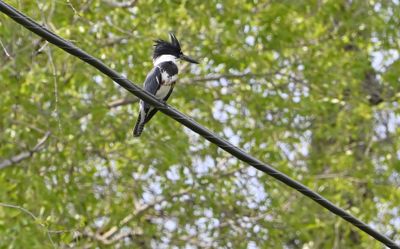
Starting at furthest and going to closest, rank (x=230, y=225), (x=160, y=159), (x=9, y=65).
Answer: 1. (x=230, y=225)
2. (x=160, y=159)
3. (x=9, y=65)

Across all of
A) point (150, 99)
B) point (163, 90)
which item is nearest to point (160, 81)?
point (163, 90)

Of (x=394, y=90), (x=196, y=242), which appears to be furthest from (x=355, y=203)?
(x=196, y=242)

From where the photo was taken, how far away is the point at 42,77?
781cm

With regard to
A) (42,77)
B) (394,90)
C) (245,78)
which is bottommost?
(42,77)

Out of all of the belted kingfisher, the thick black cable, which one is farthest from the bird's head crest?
the thick black cable

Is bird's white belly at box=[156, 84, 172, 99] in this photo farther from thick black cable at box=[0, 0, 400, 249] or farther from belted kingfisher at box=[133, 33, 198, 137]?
thick black cable at box=[0, 0, 400, 249]

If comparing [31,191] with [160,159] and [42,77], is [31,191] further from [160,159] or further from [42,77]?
[160,159]

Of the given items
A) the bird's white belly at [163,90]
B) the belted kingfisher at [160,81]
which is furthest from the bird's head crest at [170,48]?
the bird's white belly at [163,90]

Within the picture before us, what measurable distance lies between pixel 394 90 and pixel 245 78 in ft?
6.21

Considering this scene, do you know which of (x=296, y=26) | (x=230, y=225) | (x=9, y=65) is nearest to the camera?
(x=9, y=65)

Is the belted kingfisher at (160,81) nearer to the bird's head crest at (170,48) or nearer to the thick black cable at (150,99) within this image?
the bird's head crest at (170,48)

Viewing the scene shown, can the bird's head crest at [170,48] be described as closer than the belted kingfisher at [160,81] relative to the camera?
No

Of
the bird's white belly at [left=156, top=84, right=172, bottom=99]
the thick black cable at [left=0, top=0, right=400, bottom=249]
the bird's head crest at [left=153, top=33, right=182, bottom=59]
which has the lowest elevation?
the thick black cable at [left=0, top=0, right=400, bottom=249]

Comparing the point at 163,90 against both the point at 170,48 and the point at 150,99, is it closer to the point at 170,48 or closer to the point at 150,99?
the point at 170,48
